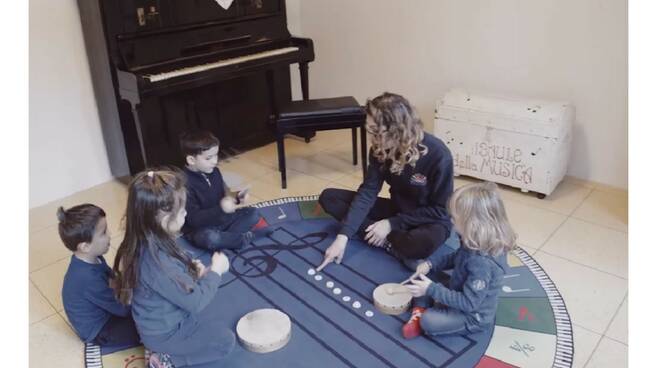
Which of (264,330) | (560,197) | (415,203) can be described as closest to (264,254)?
(264,330)

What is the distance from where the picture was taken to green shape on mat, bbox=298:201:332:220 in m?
2.62

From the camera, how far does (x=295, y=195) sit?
2.86 meters

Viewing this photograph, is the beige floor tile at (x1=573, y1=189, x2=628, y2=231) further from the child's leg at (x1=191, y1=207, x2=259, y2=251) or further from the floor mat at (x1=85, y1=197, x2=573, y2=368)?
the child's leg at (x1=191, y1=207, x2=259, y2=251)

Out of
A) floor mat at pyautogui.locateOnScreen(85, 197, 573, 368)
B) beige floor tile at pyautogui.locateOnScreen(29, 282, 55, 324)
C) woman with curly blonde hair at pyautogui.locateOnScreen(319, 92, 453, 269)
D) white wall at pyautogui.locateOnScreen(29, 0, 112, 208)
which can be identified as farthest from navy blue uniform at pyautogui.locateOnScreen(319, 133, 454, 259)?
white wall at pyautogui.locateOnScreen(29, 0, 112, 208)

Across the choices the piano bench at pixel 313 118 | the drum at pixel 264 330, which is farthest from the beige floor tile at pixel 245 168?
the drum at pixel 264 330

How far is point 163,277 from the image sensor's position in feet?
4.99

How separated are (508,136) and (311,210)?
1058mm

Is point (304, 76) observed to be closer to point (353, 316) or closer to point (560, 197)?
point (560, 197)

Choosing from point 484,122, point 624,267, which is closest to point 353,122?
point 484,122

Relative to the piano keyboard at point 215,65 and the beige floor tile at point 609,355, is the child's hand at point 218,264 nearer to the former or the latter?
the beige floor tile at point 609,355

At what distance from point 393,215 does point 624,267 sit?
937mm

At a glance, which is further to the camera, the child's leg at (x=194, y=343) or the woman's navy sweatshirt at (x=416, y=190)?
the woman's navy sweatshirt at (x=416, y=190)

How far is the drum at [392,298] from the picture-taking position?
1.91m

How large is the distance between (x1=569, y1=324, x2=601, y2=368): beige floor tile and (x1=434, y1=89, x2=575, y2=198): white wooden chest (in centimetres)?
102
